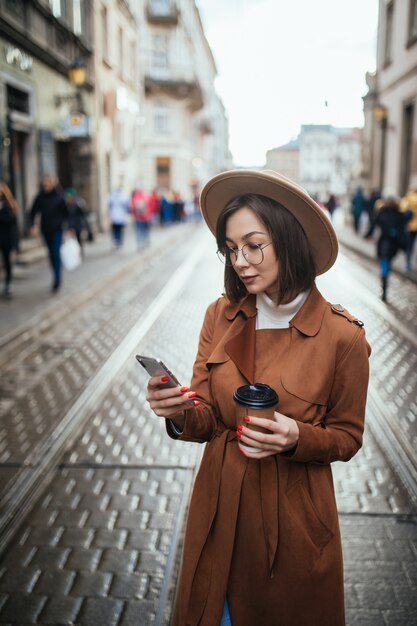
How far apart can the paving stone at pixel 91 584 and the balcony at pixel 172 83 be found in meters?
41.7

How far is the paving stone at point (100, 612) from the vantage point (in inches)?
111

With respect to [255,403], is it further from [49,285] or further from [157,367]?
[49,285]

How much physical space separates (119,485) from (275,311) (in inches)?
Result: 101

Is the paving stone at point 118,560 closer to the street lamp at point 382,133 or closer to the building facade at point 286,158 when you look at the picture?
the building facade at point 286,158

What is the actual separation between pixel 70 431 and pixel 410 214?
8.32m

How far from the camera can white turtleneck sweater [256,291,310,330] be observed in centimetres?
190

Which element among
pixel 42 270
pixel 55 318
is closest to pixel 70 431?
pixel 55 318

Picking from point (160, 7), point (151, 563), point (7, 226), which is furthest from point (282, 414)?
point (160, 7)

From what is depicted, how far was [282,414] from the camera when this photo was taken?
177cm

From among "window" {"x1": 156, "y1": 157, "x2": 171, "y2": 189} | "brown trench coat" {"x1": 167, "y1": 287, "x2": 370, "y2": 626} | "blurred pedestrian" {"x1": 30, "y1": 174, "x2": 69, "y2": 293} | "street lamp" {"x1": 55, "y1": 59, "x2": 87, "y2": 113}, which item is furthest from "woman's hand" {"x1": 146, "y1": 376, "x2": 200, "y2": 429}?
"window" {"x1": 156, "y1": 157, "x2": 171, "y2": 189}

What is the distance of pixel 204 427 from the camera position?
1927 millimetres

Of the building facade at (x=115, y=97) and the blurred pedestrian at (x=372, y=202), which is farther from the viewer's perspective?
the building facade at (x=115, y=97)

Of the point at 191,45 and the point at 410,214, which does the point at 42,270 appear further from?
the point at 191,45

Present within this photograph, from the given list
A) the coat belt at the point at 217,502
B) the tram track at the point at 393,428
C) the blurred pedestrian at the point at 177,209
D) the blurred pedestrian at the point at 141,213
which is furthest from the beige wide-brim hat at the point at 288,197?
the blurred pedestrian at the point at 177,209
